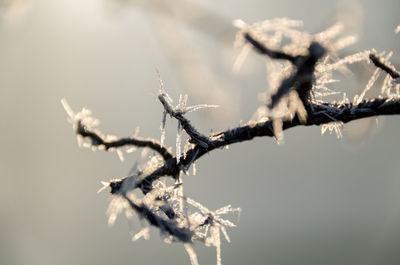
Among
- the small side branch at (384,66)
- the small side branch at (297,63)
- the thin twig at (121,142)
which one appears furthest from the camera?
the thin twig at (121,142)

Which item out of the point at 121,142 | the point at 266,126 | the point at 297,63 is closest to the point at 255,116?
the point at 266,126

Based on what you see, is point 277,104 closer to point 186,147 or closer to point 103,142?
point 186,147

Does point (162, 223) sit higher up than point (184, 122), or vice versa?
point (184, 122)

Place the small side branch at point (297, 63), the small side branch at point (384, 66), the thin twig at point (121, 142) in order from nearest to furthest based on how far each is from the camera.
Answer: the small side branch at point (297, 63) < the small side branch at point (384, 66) < the thin twig at point (121, 142)

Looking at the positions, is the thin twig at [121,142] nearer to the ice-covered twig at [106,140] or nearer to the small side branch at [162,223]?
the ice-covered twig at [106,140]

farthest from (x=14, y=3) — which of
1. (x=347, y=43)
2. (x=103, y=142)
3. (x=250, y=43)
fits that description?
(x=347, y=43)

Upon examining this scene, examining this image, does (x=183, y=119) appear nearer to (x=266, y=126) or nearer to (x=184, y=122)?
(x=184, y=122)

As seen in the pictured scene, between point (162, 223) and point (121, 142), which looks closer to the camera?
point (162, 223)

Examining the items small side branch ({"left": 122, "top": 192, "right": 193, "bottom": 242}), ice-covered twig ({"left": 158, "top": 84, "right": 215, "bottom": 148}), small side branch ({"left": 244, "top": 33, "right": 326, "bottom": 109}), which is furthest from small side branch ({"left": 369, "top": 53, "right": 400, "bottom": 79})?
small side branch ({"left": 122, "top": 192, "right": 193, "bottom": 242})

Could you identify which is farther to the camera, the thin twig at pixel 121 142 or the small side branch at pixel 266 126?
the thin twig at pixel 121 142

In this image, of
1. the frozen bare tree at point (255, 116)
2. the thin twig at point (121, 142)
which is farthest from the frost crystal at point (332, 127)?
the thin twig at point (121, 142)
